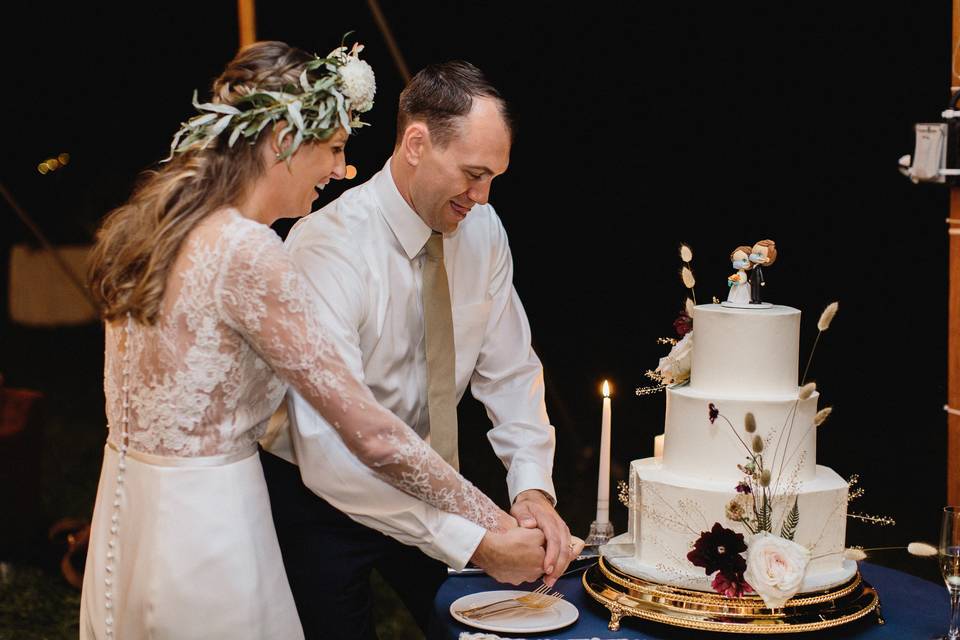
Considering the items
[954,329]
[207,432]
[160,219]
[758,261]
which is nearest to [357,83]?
[160,219]

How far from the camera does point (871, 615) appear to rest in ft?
7.95

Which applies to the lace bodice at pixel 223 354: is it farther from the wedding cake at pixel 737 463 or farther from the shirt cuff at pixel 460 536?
the wedding cake at pixel 737 463

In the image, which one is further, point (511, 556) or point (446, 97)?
point (446, 97)

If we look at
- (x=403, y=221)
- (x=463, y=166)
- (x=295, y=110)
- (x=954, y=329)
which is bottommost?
(x=954, y=329)

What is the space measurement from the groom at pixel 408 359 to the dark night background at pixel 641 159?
2.57 metres

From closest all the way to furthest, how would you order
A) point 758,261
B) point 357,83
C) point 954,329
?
point 357,83 < point 758,261 < point 954,329

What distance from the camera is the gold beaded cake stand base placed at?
2.28m

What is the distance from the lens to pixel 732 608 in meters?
2.32

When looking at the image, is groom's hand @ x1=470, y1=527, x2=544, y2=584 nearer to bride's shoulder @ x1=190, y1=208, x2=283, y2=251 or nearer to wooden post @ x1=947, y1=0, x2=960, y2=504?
bride's shoulder @ x1=190, y1=208, x2=283, y2=251

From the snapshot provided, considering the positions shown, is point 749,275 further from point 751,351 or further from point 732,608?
point 732,608

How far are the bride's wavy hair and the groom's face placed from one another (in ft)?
1.80

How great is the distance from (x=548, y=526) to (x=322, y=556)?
50cm

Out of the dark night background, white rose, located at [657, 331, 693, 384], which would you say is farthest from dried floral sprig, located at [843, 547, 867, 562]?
the dark night background

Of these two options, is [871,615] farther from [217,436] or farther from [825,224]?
[825,224]
